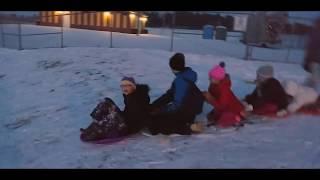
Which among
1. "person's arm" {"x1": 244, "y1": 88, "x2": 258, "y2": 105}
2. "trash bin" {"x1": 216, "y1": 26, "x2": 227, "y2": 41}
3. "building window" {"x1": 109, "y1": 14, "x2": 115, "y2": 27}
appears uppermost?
"building window" {"x1": 109, "y1": 14, "x2": 115, "y2": 27}

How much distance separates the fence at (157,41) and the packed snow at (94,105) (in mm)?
17

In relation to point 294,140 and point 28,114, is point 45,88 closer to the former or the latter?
point 28,114

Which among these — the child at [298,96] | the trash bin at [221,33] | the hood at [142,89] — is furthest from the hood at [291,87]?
the hood at [142,89]

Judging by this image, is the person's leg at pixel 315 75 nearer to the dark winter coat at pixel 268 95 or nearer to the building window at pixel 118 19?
the dark winter coat at pixel 268 95

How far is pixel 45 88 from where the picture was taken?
242 centimetres

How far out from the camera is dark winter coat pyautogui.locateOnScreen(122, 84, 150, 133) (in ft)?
7.97

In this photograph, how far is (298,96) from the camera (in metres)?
2.45

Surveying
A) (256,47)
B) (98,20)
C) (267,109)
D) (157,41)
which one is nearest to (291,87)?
(267,109)

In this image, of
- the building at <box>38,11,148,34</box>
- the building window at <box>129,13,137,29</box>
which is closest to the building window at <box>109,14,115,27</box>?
the building at <box>38,11,148,34</box>

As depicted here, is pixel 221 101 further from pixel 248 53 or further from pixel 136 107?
pixel 136 107

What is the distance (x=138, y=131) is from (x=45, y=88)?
2.02 ft

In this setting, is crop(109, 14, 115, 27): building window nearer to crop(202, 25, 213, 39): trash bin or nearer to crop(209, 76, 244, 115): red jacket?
crop(202, 25, 213, 39): trash bin

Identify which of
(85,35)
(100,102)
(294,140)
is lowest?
(294,140)
